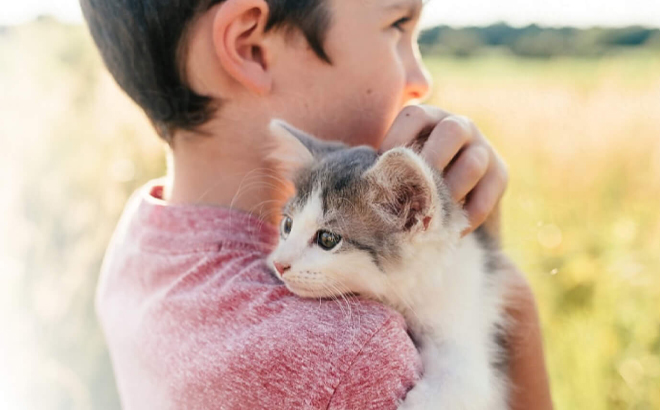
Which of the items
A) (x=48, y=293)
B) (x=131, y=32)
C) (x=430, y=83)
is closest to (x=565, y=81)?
(x=430, y=83)

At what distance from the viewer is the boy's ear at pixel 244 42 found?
1.13 meters

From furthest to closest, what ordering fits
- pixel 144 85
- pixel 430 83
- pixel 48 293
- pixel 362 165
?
pixel 48 293
pixel 430 83
pixel 144 85
pixel 362 165

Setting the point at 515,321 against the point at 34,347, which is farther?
the point at 34,347

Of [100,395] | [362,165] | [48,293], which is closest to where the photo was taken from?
[362,165]

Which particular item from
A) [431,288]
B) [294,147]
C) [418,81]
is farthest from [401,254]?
[418,81]

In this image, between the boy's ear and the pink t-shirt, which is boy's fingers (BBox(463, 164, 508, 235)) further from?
the boy's ear

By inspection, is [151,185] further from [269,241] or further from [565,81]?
[565,81]

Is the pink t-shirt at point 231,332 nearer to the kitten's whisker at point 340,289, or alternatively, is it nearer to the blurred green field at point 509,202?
the kitten's whisker at point 340,289

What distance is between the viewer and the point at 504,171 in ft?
4.40

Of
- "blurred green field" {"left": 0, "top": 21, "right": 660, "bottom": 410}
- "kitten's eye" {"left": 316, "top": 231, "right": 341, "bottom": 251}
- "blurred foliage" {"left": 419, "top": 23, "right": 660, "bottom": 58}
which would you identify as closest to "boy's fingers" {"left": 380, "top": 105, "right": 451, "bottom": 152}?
"kitten's eye" {"left": 316, "top": 231, "right": 341, "bottom": 251}

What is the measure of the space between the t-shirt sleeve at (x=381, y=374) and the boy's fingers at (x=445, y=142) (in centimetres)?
36

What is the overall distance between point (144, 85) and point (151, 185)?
0.30m

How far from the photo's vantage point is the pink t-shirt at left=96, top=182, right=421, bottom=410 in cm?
93

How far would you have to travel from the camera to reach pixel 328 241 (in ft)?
3.91
